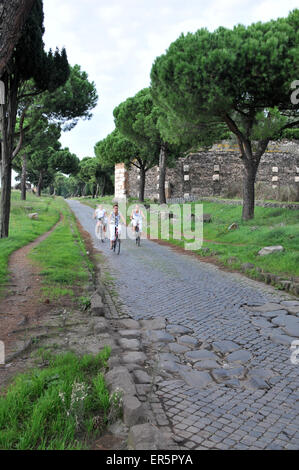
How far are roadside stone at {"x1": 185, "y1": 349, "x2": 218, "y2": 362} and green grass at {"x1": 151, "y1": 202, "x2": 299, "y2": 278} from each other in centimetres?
457

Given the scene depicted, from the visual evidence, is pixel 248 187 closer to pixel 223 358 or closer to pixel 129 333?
pixel 129 333

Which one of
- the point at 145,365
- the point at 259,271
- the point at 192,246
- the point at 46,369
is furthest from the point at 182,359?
the point at 192,246

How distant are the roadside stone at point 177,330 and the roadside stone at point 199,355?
0.62 metres

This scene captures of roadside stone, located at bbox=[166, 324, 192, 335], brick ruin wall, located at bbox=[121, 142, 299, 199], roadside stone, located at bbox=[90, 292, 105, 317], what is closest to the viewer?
roadside stone, located at bbox=[166, 324, 192, 335]

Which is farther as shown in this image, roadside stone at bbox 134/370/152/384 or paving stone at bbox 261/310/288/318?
paving stone at bbox 261/310/288/318

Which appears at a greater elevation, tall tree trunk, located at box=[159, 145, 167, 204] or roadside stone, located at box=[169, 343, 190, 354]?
tall tree trunk, located at box=[159, 145, 167, 204]

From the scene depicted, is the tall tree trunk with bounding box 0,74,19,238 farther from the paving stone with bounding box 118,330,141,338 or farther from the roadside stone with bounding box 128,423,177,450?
the roadside stone with bounding box 128,423,177,450

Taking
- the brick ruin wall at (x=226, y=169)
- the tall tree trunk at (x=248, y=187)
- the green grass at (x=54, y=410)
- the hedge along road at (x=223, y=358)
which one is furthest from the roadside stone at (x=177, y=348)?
the brick ruin wall at (x=226, y=169)

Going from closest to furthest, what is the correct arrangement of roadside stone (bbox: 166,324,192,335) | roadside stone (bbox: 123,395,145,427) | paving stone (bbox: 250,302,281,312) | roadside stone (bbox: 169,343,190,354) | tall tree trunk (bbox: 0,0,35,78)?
roadside stone (bbox: 123,395,145,427) → tall tree trunk (bbox: 0,0,35,78) → roadside stone (bbox: 169,343,190,354) → roadside stone (bbox: 166,324,192,335) → paving stone (bbox: 250,302,281,312)

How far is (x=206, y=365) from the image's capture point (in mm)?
3932

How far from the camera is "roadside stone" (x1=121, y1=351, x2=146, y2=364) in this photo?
12.8 ft

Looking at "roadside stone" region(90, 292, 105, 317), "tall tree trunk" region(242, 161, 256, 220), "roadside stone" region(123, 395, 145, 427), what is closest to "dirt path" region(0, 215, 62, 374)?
"roadside stone" region(90, 292, 105, 317)

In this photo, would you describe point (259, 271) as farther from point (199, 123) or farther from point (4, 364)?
point (199, 123)

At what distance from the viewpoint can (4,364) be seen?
3.68 meters
